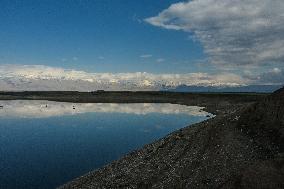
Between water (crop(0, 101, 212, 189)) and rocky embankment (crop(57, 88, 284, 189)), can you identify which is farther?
water (crop(0, 101, 212, 189))

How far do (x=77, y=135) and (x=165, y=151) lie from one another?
115 feet

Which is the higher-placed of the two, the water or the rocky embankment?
the rocky embankment

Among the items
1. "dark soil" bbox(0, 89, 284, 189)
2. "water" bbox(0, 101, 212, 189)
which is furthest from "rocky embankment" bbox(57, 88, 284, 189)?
"water" bbox(0, 101, 212, 189)

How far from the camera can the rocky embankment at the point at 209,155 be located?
91.2ft

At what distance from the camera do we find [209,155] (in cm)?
3081

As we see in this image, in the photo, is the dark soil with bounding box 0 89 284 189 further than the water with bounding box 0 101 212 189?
No

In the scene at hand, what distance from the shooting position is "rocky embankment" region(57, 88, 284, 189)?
91.2 ft

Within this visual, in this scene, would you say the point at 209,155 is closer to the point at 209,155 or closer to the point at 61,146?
the point at 209,155

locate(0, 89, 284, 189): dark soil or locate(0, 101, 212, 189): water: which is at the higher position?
locate(0, 89, 284, 189): dark soil

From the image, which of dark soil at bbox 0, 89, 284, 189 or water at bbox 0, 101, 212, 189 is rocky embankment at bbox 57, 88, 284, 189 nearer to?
dark soil at bbox 0, 89, 284, 189

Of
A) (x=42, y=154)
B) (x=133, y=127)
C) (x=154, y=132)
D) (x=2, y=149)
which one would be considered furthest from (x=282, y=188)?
(x=133, y=127)

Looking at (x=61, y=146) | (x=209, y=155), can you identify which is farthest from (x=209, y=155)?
(x=61, y=146)

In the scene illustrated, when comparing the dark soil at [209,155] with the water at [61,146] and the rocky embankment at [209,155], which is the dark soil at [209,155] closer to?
the rocky embankment at [209,155]

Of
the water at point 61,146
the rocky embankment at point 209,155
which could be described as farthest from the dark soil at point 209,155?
the water at point 61,146
